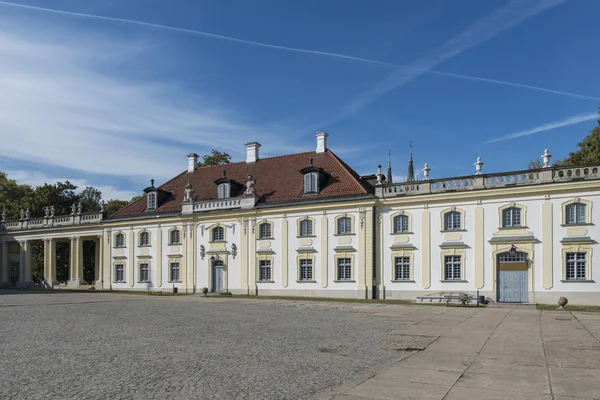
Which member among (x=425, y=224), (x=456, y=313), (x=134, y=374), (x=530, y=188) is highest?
(x=530, y=188)

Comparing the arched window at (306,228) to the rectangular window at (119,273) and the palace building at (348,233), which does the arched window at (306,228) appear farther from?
the rectangular window at (119,273)

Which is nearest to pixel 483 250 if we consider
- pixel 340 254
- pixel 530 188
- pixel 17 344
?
pixel 530 188

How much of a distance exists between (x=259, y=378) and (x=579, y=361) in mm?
Answer: 6602

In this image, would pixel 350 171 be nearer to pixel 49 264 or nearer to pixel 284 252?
pixel 284 252

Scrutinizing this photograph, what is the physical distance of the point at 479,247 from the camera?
100 feet

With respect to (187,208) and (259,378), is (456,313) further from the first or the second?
(187,208)

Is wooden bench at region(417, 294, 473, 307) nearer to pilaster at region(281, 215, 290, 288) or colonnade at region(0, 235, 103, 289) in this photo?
pilaster at region(281, 215, 290, 288)

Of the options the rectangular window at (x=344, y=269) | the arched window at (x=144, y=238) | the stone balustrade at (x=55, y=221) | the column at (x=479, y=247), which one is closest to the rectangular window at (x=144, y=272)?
the arched window at (x=144, y=238)

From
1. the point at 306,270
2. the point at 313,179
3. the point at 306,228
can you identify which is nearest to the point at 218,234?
the point at 306,228

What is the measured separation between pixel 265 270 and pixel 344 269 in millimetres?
6007

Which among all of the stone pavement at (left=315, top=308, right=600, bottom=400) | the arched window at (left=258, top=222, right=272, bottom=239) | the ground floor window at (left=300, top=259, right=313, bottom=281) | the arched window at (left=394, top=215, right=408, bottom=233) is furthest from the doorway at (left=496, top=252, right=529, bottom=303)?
the arched window at (left=258, top=222, right=272, bottom=239)

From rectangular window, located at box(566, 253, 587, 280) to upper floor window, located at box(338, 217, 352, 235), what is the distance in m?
12.7

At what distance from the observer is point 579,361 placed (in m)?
10.9

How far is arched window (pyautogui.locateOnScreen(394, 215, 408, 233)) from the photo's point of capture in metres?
33.2
